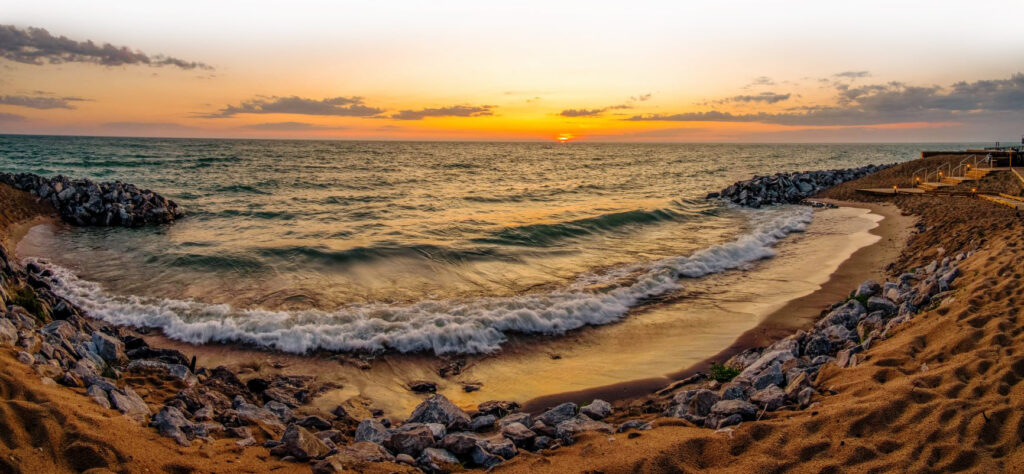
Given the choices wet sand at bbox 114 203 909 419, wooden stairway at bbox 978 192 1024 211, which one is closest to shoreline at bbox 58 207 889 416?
wet sand at bbox 114 203 909 419

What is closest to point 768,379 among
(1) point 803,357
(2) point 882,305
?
(1) point 803,357

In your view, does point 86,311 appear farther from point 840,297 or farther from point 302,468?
point 840,297

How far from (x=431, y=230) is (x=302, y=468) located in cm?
1566

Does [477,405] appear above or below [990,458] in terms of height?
below

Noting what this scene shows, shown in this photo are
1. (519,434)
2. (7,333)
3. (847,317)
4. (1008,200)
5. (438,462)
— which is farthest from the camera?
(1008,200)

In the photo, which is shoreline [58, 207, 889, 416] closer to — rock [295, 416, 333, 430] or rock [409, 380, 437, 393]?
rock [409, 380, 437, 393]

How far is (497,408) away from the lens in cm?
664

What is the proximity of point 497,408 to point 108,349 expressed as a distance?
527 cm

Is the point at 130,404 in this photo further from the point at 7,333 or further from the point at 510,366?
the point at 510,366

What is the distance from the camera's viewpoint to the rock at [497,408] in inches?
257

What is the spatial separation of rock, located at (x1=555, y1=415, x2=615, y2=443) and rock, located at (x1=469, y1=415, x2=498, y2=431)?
89cm

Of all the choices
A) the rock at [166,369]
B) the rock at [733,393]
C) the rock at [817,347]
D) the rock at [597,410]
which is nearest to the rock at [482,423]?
the rock at [597,410]

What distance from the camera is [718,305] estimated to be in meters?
11.6

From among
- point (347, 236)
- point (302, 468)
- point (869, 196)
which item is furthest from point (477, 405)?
point (869, 196)
